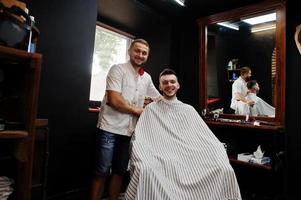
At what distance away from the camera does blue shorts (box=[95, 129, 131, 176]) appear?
178 centimetres

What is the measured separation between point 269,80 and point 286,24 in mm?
588

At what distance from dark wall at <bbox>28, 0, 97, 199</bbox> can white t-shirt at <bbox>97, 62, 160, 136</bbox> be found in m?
0.24

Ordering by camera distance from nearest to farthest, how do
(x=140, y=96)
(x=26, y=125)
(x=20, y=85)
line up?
1. (x=26, y=125)
2. (x=20, y=85)
3. (x=140, y=96)

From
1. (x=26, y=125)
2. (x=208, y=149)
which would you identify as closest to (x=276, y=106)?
(x=208, y=149)

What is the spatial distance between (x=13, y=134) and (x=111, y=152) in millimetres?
988

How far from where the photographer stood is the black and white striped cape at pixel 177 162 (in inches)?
50.1

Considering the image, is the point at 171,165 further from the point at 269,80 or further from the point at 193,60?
the point at 193,60

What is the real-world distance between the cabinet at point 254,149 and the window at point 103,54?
1436 millimetres

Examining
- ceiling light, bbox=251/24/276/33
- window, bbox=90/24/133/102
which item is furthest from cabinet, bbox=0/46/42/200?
ceiling light, bbox=251/24/276/33

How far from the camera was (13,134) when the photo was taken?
908mm

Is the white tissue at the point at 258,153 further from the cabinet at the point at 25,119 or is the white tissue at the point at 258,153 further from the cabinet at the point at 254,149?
the cabinet at the point at 25,119

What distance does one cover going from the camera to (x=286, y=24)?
2.29 meters

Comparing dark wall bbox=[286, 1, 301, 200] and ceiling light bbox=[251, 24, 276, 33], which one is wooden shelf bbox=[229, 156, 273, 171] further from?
ceiling light bbox=[251, 24, 276, 33]

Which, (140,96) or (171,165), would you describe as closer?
(171,165)
